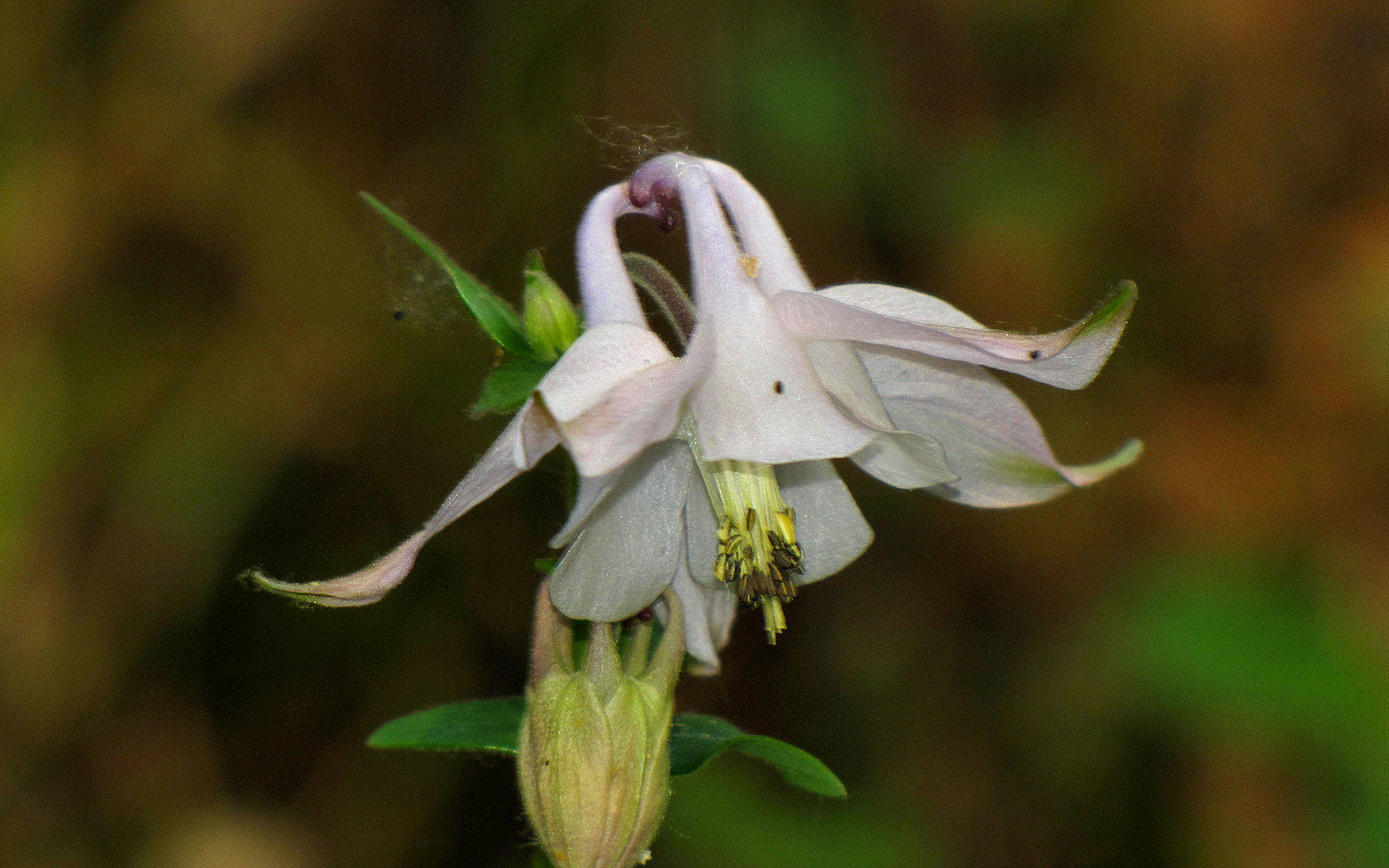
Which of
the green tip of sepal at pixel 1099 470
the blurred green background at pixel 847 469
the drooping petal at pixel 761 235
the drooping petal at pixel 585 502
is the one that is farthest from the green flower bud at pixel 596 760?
the blurred green background at pixel 847 469

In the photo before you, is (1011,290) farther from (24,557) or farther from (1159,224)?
(24,557)

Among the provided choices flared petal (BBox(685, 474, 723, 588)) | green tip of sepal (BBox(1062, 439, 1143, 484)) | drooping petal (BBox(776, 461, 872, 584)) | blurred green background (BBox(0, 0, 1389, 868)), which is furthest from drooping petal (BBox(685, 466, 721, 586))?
blurred green background (BBox(0, 0, 1389, 868))

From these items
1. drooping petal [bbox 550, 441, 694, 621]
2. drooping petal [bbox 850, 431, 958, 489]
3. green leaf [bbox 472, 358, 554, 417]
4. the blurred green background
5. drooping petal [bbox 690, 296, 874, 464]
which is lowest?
the blurred green background

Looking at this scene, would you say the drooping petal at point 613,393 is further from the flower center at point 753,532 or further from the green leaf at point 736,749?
the green leaf at point 736,749

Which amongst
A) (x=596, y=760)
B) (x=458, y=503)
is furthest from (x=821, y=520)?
(x=458, y=503)

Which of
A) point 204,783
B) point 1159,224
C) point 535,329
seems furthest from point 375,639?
point 1159,224

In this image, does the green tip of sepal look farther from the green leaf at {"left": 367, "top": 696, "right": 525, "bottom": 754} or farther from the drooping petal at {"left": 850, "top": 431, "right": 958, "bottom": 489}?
the green leaf at {"left": 367, "top": 696, "right": 525, "bottom": 754}
